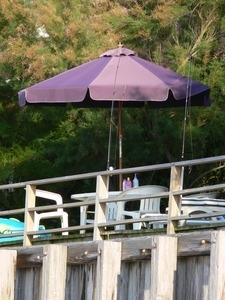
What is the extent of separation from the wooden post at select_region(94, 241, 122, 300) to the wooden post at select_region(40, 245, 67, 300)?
1.99 feet

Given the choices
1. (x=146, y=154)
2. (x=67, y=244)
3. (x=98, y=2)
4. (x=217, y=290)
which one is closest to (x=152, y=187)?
(x=67, y=244)

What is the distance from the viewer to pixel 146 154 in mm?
17375

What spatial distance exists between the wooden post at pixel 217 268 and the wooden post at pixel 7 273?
9.20 ft

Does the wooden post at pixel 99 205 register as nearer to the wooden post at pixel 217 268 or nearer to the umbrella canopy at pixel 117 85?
the wooden post at pixel 217 268

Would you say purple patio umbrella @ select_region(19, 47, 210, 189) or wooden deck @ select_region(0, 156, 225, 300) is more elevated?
purple patio umbrella @ select_region(19, 47, 210, 189)

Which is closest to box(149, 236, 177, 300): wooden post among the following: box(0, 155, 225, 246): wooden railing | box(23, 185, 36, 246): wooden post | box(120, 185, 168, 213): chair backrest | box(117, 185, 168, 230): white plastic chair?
box(0, 155, 225, 246): wooden railing

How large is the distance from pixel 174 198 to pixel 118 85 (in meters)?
3.41

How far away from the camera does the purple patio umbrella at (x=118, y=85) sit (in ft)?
43.1

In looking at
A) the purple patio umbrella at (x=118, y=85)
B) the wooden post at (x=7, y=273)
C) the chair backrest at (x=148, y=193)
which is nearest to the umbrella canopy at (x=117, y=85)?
the purple patio umbrella at (x=118, y=85)

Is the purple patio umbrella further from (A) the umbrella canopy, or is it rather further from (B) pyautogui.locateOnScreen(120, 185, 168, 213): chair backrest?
(B) pyautogui.locateOnScreen(120, 185, 168, 213): chair backrest

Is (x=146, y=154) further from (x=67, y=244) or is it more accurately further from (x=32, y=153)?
(x=67, y=244)

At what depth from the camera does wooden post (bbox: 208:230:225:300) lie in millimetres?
8758

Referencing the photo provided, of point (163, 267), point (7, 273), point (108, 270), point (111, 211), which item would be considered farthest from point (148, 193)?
point (163, 267)

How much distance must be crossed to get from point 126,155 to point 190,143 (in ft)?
3.15
